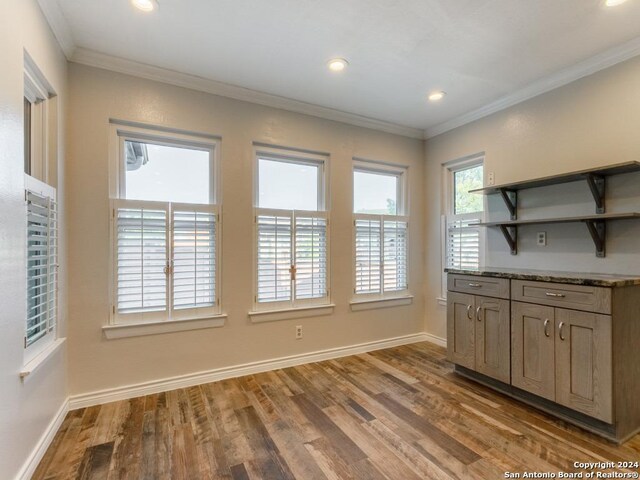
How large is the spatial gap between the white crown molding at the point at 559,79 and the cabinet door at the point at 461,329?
6.43ft

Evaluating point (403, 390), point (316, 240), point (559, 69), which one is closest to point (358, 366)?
point (403, 390)

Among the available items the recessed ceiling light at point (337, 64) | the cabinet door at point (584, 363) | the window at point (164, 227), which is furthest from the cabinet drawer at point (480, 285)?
the window at point (164, 227)

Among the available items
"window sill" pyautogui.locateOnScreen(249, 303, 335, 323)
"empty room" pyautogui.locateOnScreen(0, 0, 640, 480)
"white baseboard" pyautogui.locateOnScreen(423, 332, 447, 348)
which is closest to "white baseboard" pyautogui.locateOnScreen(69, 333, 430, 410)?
"empty room" pyautogui.locateOnScreen(0, 0, 640, 480)

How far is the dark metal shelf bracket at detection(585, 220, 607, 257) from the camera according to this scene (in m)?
2.46

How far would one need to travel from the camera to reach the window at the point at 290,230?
316 cm

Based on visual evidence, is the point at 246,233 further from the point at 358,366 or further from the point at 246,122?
the point at 358,366

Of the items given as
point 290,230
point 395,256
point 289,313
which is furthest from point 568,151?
point 289,313

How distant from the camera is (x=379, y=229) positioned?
3820mm

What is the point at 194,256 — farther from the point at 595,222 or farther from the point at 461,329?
the point at 595,222

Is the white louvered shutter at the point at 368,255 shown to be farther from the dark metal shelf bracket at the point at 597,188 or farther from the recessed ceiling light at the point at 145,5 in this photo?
the recessed ceiling light at the point at 145,5

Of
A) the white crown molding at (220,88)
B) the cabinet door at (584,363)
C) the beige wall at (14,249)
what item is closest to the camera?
the beige wall at (14,249)

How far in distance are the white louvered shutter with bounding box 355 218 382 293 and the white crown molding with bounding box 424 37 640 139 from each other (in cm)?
154

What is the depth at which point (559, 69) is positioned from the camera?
106 inches

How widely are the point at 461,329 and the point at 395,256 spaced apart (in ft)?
4.07
